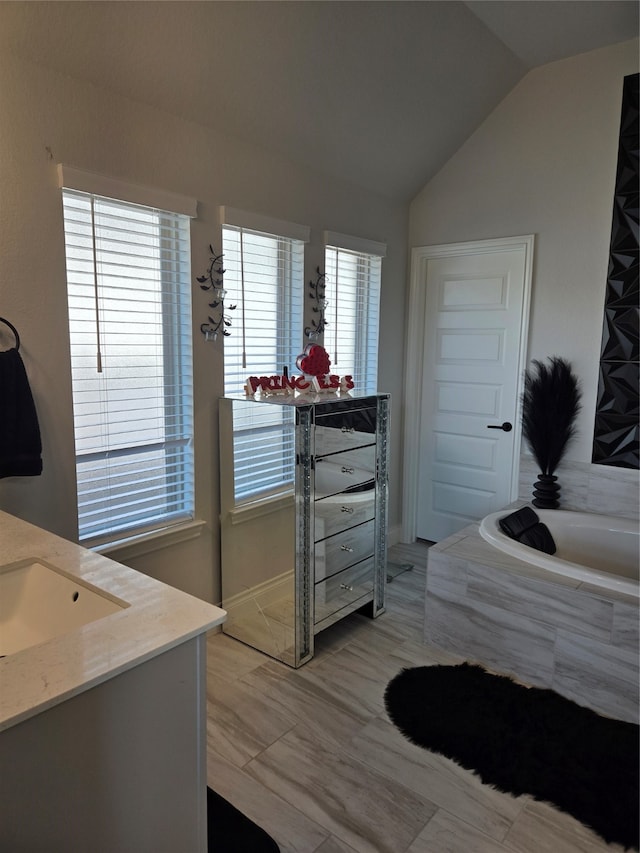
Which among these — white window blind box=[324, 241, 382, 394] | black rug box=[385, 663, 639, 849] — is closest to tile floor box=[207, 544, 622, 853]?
black rug box=[385, 663, 639, 849]

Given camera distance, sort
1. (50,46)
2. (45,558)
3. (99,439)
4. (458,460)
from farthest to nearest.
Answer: (458,460) → (99,439) → (50,46) → (45,558)

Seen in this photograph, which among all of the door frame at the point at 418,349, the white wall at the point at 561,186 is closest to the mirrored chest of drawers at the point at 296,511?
the door frame at the point at 418,349

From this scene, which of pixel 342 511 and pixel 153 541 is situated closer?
pixel 153 541

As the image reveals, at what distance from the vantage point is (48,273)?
2.14m

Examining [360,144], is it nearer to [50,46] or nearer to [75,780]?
[50,46]

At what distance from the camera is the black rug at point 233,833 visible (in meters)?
1.64

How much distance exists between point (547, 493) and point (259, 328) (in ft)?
6.36

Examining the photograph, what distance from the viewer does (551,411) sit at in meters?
3.44

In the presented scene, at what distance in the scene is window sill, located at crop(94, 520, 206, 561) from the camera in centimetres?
248

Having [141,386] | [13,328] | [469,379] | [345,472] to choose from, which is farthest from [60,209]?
[469,379]

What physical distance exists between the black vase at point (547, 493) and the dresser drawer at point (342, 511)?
3.57 ft

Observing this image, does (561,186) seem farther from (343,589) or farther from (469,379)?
(343,589)

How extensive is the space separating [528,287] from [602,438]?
100 cm

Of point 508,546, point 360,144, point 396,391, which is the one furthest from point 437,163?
point 508,546
